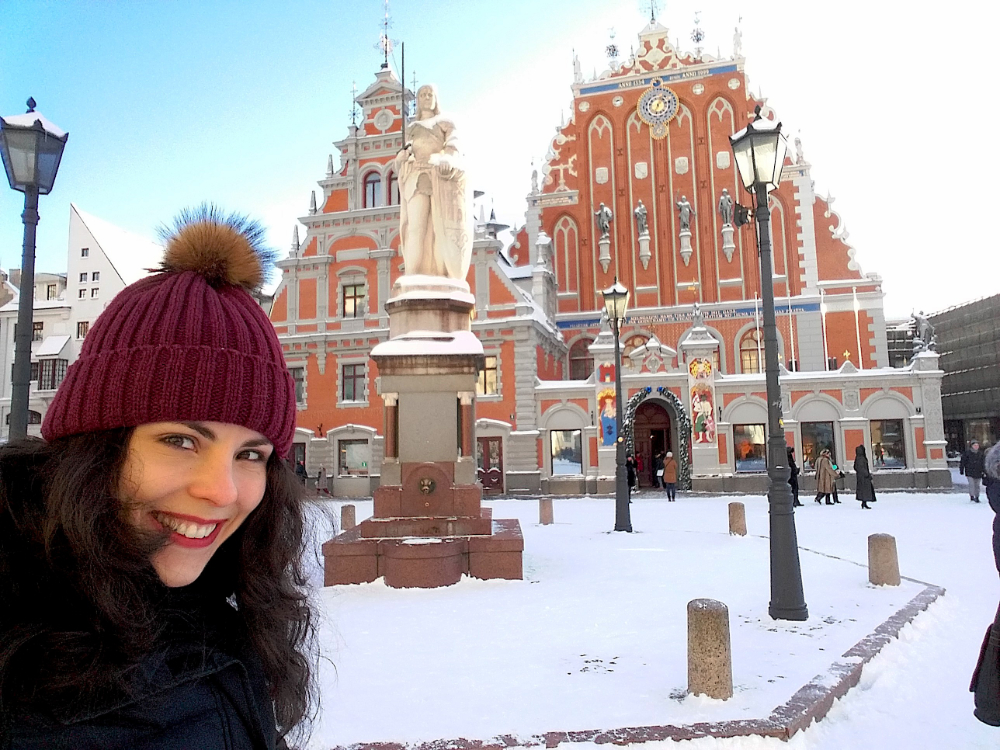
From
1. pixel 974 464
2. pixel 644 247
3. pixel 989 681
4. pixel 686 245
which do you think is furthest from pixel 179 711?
pixel 686 245

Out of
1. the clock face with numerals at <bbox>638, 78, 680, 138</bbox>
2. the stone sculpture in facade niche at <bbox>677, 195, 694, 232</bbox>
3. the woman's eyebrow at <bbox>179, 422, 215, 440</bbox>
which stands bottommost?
the woman's eyebrow at <bbox>179, 422, 215, 440</bbox>

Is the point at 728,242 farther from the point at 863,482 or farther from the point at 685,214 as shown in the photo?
the point at 863,482

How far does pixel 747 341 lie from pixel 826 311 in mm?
3485

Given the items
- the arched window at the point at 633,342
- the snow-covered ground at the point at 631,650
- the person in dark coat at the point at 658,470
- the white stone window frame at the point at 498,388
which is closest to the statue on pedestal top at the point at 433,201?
the snow-covered ground at the point at 631,650

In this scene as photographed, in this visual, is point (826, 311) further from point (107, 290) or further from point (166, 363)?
point (107, 290)

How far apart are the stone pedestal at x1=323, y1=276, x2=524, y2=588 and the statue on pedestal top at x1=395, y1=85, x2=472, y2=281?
1.08ft

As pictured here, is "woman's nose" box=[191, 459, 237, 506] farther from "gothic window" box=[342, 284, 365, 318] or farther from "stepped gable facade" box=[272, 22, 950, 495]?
"gothic window" box=[342, 284, 365, 318]

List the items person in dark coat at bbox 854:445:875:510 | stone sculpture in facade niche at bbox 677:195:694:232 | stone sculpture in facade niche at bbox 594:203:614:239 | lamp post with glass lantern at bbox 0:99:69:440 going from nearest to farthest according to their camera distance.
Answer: lamp post with glass lantern at bbox 0:99:69:440, person in dark coat at bbox 854:445:875:510, stone sculpture in facade niche at bbox 677:195:694:232, stone sculpture in facade niche at bbox 594:203:614:239

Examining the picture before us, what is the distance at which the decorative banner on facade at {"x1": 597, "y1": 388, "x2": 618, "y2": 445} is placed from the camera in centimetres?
2475

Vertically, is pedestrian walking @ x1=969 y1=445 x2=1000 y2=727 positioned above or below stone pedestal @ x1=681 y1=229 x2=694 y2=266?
below

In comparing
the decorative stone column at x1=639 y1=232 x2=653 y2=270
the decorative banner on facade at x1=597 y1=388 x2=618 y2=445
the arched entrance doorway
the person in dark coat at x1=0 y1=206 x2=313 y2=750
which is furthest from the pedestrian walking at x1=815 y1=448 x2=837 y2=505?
the person in dark coat at x1=0 y1=206 x2=313 y2=750

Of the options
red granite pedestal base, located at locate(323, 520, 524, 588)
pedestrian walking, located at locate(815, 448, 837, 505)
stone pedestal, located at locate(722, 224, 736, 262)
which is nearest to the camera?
red granite pedestal base, located at locate(323, 520, 524, 588)

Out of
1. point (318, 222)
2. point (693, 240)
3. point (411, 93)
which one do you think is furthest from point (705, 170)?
point (318, 222)

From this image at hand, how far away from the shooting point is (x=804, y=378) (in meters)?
24.0
